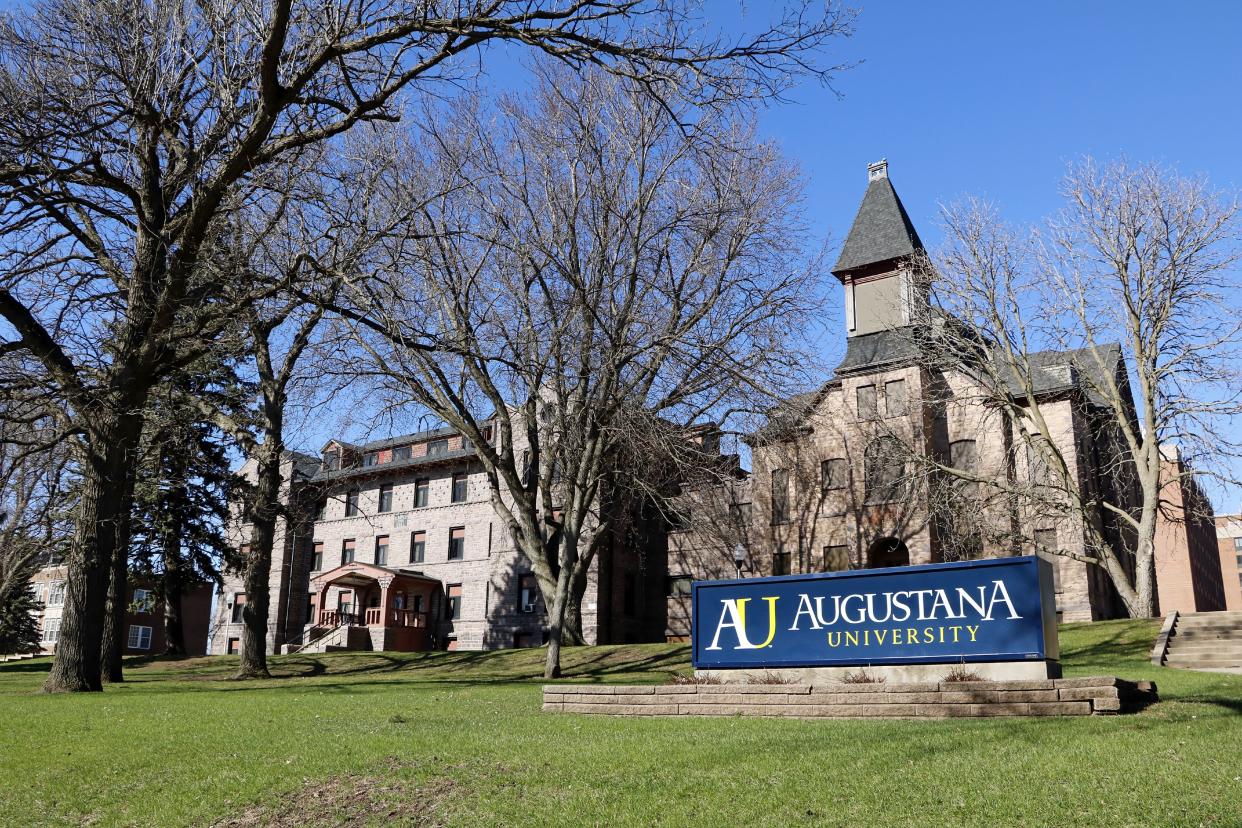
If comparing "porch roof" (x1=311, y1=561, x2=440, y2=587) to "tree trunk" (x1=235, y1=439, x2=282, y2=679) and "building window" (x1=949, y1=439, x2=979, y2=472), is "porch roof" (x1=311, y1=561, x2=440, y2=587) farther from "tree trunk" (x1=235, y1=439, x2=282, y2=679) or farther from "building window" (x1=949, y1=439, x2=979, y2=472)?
"building window" (x1=949, y1=439, x2=979, y2=472)

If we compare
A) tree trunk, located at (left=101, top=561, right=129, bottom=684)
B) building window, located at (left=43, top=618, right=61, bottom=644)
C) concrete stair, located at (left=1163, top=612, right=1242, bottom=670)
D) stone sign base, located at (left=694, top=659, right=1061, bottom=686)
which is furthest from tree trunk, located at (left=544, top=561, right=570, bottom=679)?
building window, located at (left=43, top=618, right=61, bottom=644)

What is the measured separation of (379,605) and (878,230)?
2866 cm

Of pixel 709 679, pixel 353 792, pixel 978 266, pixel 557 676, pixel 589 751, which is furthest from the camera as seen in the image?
pixel 978 266

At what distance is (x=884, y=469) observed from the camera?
107 feet

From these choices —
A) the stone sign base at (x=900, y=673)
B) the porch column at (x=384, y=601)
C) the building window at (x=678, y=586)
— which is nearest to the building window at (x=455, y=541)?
the porch column at (x=384, y=601)

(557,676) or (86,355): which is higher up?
(86,355)

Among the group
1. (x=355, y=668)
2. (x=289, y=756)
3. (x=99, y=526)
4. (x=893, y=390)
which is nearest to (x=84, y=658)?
(x=99, y=526)

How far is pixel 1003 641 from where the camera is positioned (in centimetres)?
1084

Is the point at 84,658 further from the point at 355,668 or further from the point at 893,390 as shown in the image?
the point at 893,390

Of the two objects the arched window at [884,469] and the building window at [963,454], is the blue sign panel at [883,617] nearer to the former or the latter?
the arched window at [884,469]

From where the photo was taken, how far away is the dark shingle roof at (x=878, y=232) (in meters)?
37.4

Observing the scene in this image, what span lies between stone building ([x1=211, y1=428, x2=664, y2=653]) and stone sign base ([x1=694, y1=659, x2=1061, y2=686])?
24.3m

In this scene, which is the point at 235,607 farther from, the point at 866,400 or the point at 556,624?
the point at 866,400

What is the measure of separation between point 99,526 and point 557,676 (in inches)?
411
